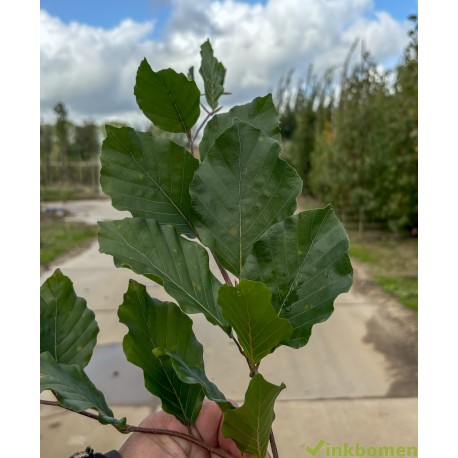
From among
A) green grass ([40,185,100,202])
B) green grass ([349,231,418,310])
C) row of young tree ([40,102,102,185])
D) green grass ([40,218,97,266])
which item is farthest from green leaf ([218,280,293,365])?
row of young tree ([40,102,102,185])

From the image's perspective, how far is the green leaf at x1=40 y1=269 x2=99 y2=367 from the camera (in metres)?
0.41

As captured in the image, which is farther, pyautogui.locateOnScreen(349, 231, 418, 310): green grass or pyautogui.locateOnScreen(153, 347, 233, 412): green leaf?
pyautogui.locateOnScreen(349, 231, 418, 310): green grass

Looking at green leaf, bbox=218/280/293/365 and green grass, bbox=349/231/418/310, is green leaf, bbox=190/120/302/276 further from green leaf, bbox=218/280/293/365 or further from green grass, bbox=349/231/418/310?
green grass, bbox=349/231/418/310

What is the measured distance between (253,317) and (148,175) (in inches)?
5.5

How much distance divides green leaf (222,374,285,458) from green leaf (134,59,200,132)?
0.72 feet

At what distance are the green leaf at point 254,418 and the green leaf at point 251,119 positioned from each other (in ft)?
0.62

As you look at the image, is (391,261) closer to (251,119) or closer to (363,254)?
(363,254)

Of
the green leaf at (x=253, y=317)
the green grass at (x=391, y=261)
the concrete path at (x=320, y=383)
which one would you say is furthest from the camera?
the green grass at (x=391, y=261)

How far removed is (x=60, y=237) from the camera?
6973mm

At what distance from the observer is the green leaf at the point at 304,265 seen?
36 centimetres

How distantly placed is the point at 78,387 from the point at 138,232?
0.11m

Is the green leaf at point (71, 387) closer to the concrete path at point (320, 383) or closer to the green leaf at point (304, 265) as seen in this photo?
the green leaf at point (304, 265)

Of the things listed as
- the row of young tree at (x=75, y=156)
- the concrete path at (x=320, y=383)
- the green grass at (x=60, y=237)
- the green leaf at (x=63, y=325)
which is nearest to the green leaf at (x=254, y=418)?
the green leaf at (x=63, y=325)

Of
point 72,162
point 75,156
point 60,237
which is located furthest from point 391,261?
point 75,156
